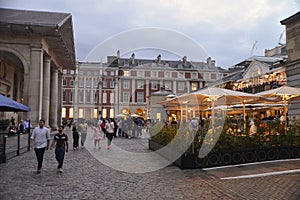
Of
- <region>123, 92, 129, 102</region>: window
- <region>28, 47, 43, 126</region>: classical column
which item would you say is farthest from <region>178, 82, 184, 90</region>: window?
<region>28, 47, 43, 126</region>: classical column

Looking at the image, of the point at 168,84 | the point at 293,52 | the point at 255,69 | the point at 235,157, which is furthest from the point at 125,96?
the point at 235,157

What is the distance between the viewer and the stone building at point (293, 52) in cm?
1695

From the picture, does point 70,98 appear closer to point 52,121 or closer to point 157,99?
point 52,121

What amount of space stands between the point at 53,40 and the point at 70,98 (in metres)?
47.7

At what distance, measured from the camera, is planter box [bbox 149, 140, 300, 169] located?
366 inches

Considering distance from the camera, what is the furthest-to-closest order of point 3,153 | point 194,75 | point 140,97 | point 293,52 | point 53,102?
point 194,75, point 140,97, point 53,102, point 293,52, point 3,153

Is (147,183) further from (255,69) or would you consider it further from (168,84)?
(168,84)

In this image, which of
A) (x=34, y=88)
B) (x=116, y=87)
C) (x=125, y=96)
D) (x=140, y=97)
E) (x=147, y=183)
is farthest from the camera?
Answer: (x=116, y=87)

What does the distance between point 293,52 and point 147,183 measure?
47.5 ft

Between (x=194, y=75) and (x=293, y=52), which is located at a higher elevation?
(x=194, y=75)

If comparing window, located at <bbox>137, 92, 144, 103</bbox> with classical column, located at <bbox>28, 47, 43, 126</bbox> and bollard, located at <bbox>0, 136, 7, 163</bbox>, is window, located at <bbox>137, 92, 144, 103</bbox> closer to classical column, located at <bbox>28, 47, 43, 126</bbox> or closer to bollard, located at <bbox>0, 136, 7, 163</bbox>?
classical column, located at <bbox>28, 47, 43, 126</bbox>

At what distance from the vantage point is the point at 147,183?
7.42m

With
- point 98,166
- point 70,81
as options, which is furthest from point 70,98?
point 98,166

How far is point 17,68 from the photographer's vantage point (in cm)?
3234
